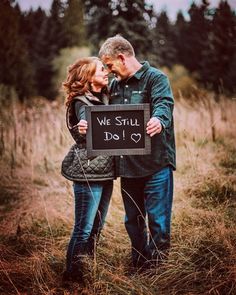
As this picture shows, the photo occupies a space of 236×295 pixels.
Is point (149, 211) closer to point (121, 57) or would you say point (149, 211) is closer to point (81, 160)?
point (81, 160)

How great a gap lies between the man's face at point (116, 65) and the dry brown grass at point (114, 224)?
128 centimetres

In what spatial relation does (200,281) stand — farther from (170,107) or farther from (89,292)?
(170,107)

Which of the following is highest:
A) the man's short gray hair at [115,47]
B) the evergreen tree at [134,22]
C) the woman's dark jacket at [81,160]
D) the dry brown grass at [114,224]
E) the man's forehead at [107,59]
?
the evergreen tree at [134,22]

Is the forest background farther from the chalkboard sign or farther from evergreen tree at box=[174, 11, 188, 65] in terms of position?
evergreen tree at box=[174, 11, 188, 65]

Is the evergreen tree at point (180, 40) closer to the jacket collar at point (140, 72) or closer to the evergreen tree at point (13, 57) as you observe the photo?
the evergreen tree at point (13, 57)

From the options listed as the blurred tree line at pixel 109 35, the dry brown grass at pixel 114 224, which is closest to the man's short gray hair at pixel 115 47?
the dry brown grass at pixel 114 224

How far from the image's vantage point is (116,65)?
266 centimetres

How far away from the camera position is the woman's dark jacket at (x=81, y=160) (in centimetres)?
247

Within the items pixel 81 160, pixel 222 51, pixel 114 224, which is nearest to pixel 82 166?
pixel 81 160

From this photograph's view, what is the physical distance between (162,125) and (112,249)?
1.30 metres

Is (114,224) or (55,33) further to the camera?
(55,33)

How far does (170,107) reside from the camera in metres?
2.48

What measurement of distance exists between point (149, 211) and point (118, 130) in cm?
64

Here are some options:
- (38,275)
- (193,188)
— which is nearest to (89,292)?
(38,275)
